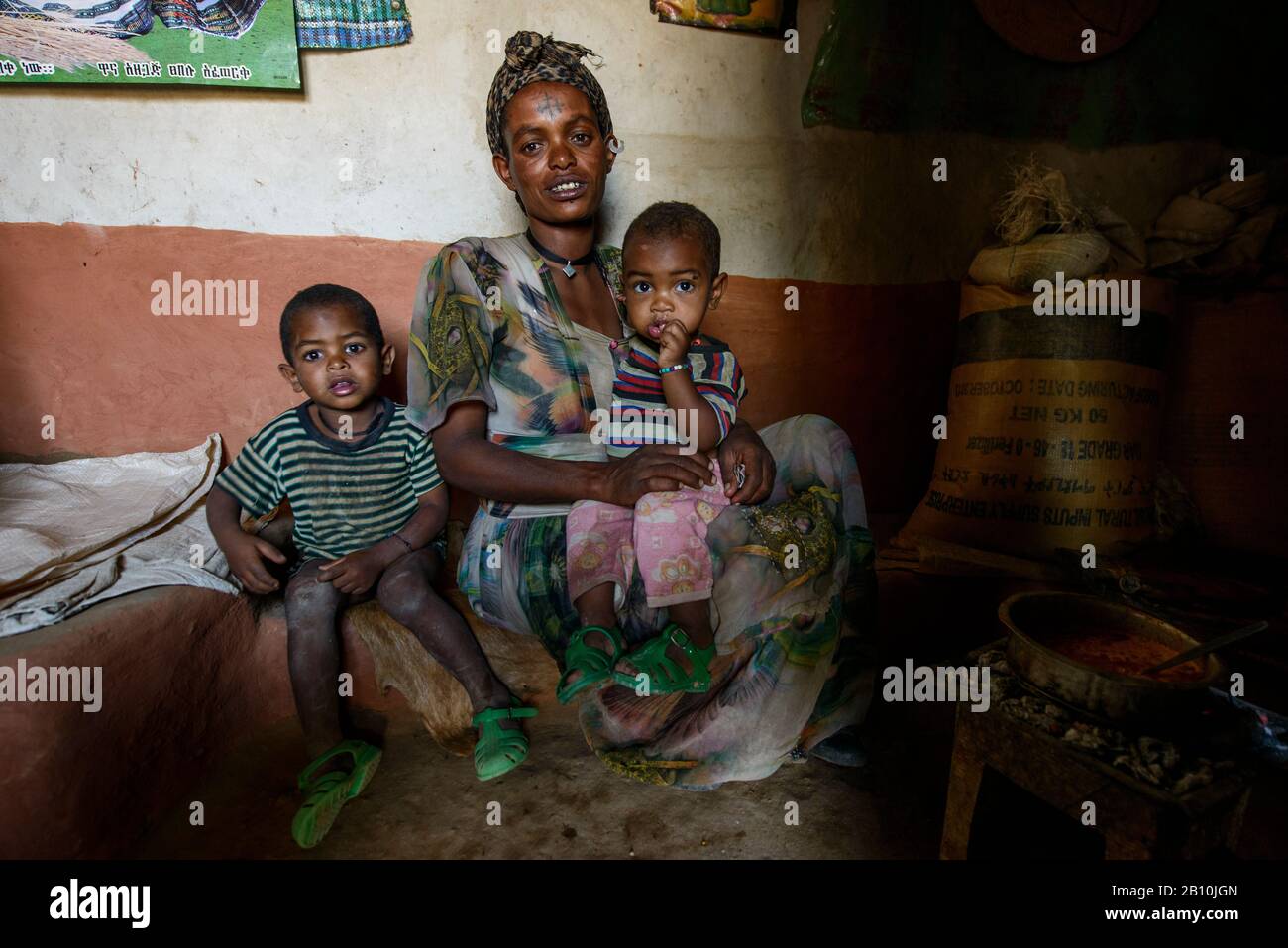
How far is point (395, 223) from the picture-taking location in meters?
2.33

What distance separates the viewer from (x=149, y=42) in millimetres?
2051

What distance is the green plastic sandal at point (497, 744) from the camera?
5.00ft

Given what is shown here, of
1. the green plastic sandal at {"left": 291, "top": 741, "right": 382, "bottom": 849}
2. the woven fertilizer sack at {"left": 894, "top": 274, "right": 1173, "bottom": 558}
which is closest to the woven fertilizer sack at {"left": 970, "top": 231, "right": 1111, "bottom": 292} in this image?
the woven fertilizer sack at {"left": 894, "top": 274, "right": 1173, "bottom": 558}

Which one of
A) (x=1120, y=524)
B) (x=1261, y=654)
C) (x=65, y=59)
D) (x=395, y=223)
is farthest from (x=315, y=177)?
(x=1261, y=654)

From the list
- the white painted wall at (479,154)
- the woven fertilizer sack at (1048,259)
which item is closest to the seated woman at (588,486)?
the white painted wall at (479,154)

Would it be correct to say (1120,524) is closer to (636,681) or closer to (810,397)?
(810,397)

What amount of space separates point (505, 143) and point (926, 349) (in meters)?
2.10

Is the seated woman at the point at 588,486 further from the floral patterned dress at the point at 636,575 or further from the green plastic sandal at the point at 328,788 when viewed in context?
the green plastic sandal at the point at 328,788

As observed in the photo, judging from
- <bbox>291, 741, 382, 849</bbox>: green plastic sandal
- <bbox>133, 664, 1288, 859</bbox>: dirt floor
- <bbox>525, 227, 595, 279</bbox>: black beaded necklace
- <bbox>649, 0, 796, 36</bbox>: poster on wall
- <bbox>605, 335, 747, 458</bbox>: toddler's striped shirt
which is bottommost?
<bbox>133, 664, 1288, 859</bbox>: dirt floor

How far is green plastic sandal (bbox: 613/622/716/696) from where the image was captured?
146cm

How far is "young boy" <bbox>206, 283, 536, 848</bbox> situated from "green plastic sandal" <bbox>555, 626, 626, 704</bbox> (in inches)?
9.6

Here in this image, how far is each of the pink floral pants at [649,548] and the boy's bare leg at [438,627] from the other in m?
0.36

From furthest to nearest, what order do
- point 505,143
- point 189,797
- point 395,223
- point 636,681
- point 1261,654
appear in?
1. point 395,223
2. point 1261,654
3. point 505,143
4. point 189,797
5. point 636,681

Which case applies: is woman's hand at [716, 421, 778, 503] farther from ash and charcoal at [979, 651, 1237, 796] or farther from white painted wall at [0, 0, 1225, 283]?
white painted wall at [0, 0, 1225, 283]
